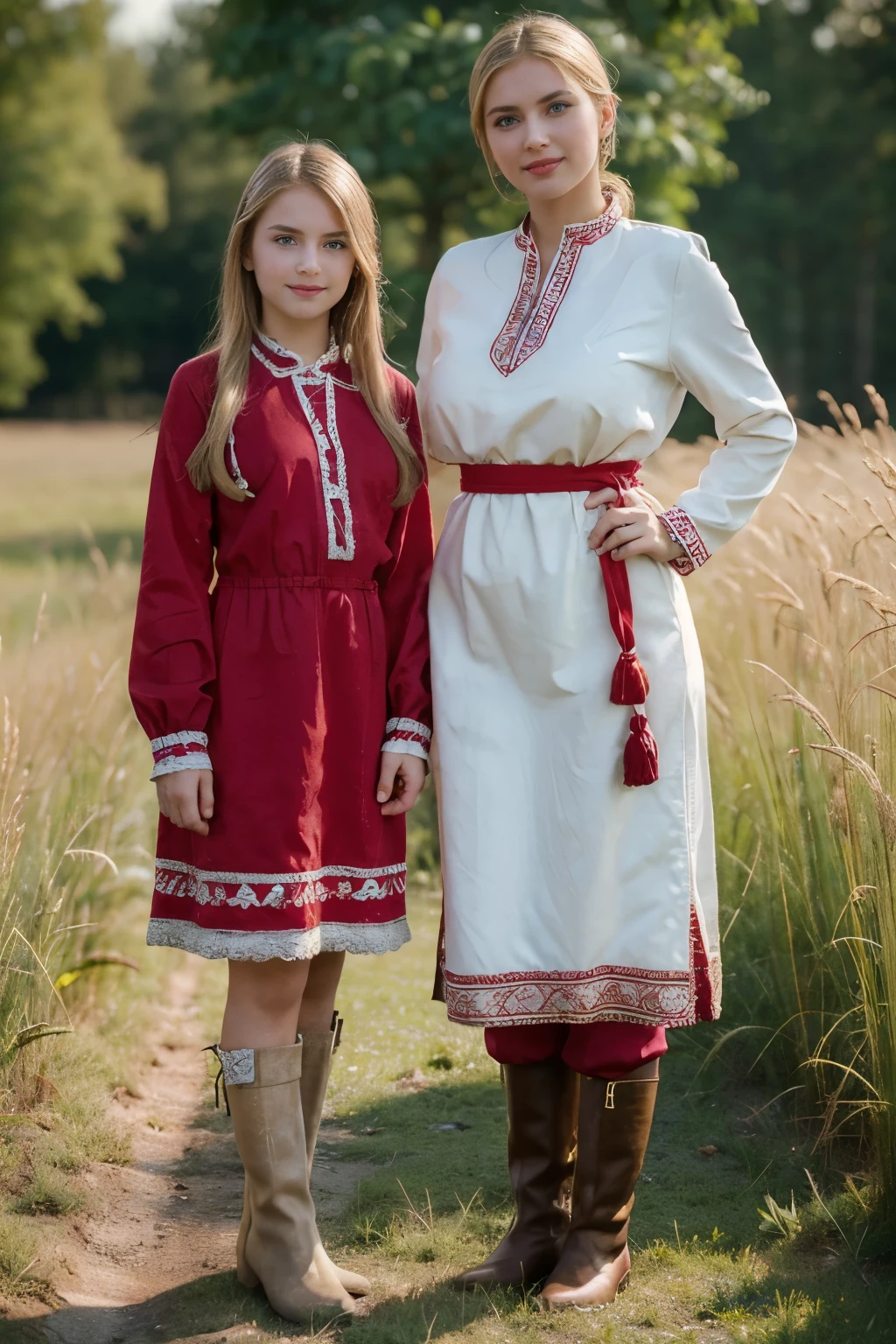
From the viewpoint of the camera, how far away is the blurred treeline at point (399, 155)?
23.7 feet

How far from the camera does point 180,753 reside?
2242 millimetres

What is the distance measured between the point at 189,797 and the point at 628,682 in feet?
2.38

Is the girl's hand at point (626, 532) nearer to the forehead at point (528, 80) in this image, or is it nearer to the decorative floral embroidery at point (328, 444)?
the decorative floral embroidery at point (328, 444)

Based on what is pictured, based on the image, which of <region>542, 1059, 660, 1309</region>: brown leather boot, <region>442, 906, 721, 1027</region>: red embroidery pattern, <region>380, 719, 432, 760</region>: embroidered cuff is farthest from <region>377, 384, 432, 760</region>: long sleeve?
<region>542, 1059, 660, 1309</region>: brown leather boot

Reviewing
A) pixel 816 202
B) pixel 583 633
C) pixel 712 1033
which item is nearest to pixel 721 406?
pixel 583 633

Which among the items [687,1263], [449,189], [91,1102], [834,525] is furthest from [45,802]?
[449,189]

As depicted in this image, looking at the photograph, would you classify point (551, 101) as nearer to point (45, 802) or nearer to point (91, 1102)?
point (45, 802)

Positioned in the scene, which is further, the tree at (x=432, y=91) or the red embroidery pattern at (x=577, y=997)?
the tree at (x=432, y=91)

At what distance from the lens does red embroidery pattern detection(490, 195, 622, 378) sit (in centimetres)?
237

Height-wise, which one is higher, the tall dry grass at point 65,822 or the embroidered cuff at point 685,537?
the embroidered cuff at point 685,537

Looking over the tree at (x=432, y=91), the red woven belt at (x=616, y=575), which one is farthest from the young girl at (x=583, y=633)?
the tree at (x=432, y=91)

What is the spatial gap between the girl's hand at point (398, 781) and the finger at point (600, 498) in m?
0.52

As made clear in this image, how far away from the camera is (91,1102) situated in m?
3.06

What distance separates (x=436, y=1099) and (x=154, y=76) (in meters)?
49.1
